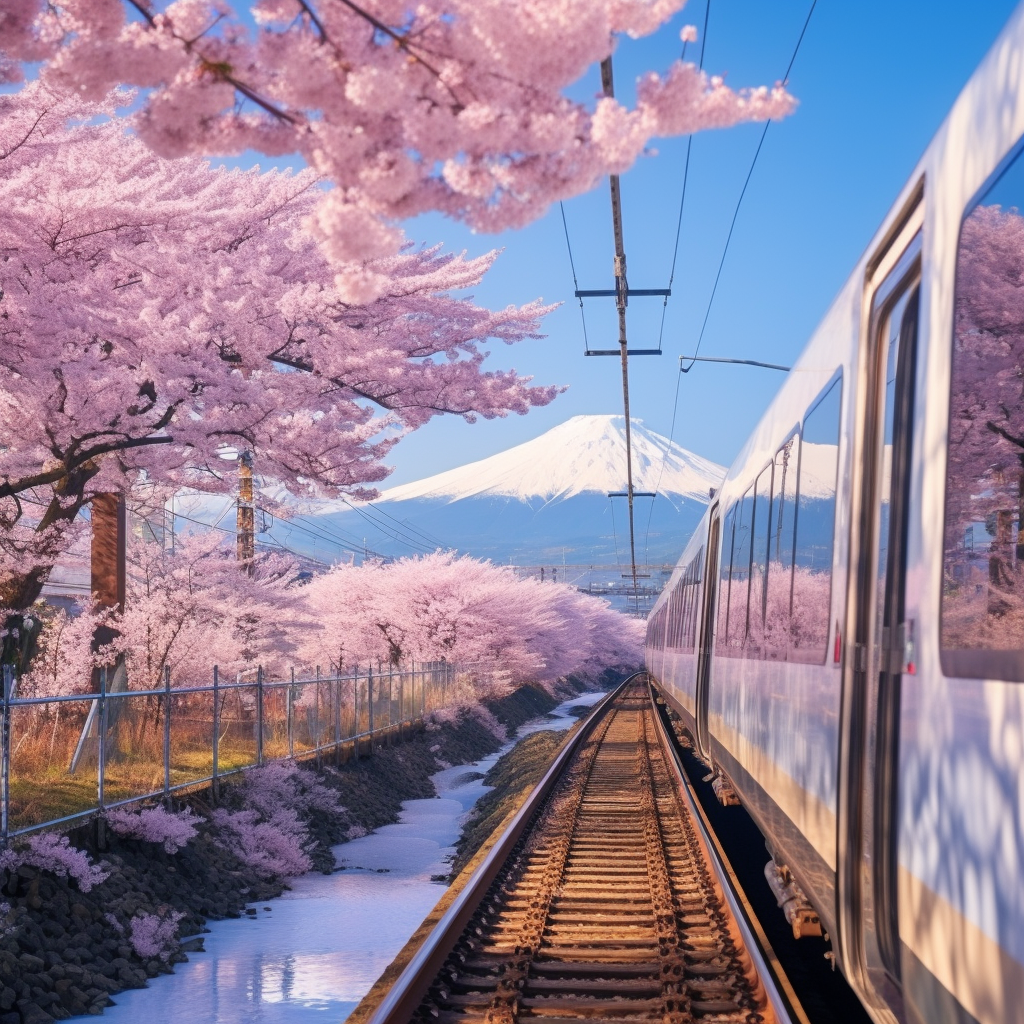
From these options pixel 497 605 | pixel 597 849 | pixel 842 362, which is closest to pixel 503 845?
pixel 597 849

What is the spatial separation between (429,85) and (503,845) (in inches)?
334

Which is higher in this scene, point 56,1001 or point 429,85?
point 429,85

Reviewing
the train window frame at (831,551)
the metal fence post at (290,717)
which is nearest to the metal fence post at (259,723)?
the metal fence post at (290,717)

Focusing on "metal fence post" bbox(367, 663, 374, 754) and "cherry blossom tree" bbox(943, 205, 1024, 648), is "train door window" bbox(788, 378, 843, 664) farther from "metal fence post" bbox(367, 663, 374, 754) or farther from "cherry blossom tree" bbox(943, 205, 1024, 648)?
"metal fence post" bbox(367, 663, 374, 754)

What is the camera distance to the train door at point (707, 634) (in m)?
13.3

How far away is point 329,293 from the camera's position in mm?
14688

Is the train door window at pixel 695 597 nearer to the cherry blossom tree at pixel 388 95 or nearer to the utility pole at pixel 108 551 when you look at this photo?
the utility pole at pixel 108 551

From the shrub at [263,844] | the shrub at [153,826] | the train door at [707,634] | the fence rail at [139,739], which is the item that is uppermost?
the train door at [707,634]

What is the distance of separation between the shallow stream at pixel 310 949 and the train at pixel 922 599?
11.2ft

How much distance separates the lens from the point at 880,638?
4371mm

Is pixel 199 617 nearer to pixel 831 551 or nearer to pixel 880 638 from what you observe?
pixel 831 551

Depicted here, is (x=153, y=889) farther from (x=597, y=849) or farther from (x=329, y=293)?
(x=329, y=293)

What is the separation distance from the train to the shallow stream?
3.43 metres

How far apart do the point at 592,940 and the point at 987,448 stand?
5464 millimetres
